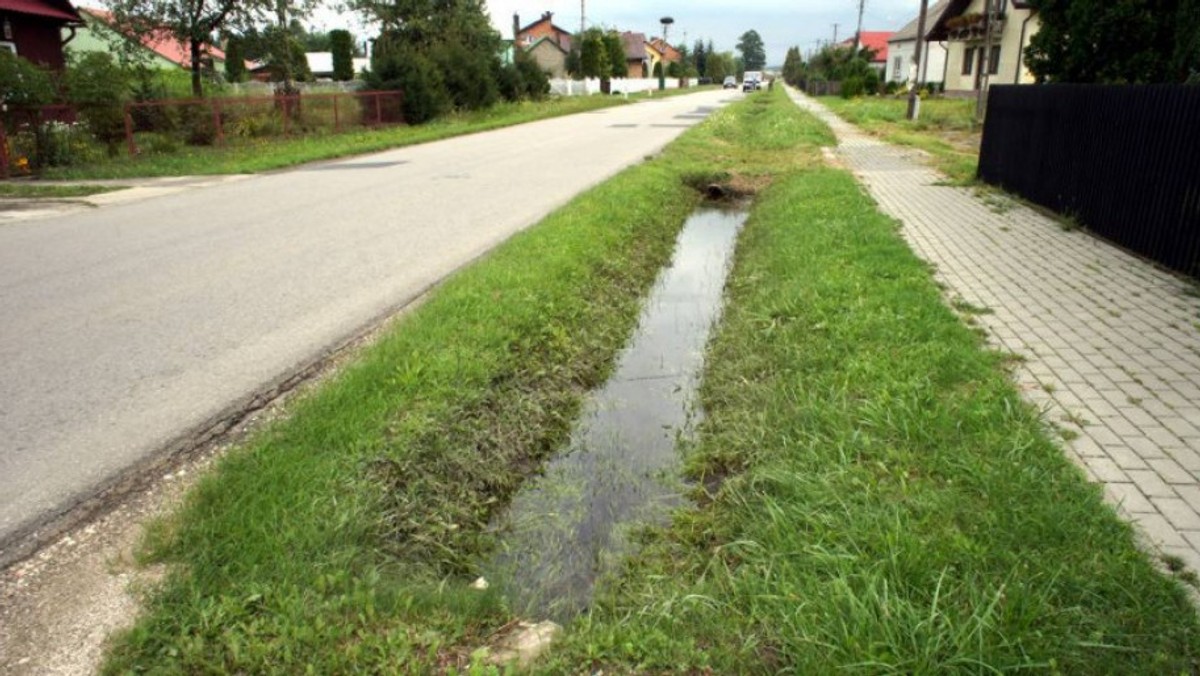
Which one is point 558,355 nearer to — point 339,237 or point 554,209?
point 339,237

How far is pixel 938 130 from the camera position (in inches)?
981

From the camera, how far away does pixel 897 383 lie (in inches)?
184

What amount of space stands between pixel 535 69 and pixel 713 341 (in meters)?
39.2

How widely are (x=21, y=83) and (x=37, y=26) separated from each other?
15759 mm

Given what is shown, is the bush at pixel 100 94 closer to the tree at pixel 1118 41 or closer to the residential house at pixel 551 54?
the tree at pixel 1118 41

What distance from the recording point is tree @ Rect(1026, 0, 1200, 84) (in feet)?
39.6

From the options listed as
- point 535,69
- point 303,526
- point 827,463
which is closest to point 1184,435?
point 827,463

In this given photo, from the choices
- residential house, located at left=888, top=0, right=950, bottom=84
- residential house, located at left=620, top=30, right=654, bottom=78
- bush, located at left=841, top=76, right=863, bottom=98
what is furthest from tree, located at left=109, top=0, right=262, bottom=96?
residential house, located at left=620, top=30, right=654, bottom=78

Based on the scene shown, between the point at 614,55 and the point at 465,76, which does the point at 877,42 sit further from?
the point at 465,76

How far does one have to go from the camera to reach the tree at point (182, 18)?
23641 mm

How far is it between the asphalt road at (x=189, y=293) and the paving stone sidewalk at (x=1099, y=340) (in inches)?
183

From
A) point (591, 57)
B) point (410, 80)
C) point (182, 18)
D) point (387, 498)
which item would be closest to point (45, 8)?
point (182, 18)

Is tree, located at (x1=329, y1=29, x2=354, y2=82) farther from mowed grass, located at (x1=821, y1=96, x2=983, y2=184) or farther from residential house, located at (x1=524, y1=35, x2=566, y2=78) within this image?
mowed grass, located at (x1=821, y1=96, x2=983, y2=184)

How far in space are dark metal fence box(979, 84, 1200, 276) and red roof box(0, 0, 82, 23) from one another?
29.5 m
